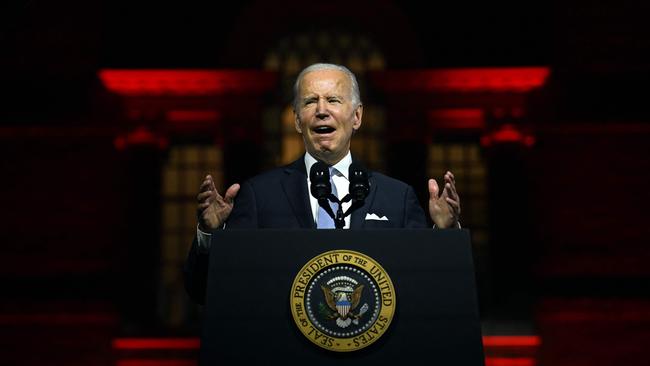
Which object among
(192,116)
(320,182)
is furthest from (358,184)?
(192,116)

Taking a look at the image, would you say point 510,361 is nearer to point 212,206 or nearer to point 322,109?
point 322,109

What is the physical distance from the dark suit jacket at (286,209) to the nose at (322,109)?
9.9 inches

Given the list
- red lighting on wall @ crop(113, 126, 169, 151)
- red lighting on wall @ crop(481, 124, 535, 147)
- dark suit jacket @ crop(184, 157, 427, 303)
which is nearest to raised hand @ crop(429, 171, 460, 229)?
dark suit jacket @ crop(184, 157, 427, 303)

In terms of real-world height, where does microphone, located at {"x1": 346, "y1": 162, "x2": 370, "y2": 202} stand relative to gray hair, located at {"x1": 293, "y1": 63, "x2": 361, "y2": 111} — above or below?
below

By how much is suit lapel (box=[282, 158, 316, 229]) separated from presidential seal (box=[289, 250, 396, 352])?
0.48m

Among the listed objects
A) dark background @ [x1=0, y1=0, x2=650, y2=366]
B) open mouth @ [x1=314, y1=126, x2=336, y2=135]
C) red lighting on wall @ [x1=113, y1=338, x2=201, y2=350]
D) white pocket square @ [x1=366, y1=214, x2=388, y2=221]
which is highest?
dark background @ [x1=0, y1=0, x2=650, y2=366]

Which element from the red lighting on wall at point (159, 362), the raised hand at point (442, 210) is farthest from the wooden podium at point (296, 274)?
the red lighting on wall at point (159, 362)

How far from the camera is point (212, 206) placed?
3053 millimetres

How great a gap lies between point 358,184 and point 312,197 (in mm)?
349

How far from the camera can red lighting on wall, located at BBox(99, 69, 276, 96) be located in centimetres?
1112

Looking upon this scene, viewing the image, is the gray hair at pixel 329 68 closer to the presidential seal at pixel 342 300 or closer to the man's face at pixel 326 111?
the man's face at pixel 326 111

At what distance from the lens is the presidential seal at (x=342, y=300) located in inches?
102

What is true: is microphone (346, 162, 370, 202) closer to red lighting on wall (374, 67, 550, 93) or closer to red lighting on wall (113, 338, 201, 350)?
red lighting on wall (113, 338, 201, 350)

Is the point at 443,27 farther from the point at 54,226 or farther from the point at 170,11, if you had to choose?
the point at 54,226
